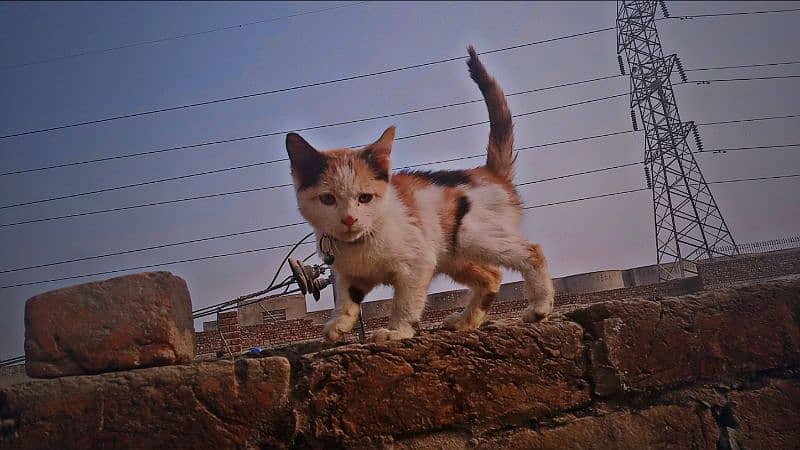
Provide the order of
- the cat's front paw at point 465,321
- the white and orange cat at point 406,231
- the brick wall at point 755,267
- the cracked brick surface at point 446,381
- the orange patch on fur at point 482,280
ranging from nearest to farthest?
the cracked brick surface at point 446,381 < the white and orange cat at point 406,231 < the cat's front paw at point 465,321 < the orange patch on fur at point 482,280 < the brick wall at point 755,267

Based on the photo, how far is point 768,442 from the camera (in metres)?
2.24

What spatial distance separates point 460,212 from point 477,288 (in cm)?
48

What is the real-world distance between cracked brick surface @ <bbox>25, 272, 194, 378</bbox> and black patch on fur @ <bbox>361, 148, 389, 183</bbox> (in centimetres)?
101

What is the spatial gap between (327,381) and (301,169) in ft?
3.11

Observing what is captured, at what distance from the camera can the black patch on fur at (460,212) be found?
2.55 m

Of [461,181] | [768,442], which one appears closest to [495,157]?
[461,181]

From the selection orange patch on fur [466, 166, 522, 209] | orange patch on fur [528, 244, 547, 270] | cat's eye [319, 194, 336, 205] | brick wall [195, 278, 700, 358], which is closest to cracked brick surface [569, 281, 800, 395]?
orange patch on fur [528, 244, 547, 270]

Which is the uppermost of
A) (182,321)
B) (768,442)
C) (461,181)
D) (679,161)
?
(679,161)

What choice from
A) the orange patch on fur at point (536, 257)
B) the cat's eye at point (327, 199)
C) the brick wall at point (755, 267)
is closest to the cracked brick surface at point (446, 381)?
the orange patch on fur at point (536, 257)

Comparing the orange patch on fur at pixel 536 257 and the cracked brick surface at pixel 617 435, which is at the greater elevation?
the orange patch on fur at pixel 536 257

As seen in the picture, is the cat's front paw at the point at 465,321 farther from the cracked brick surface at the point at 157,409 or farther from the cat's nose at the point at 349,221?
the cracked brick surface at the point at 157,409

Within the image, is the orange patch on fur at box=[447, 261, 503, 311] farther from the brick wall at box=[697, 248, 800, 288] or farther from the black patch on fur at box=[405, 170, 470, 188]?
the brick wall at box=[697, 248, 800, 288]

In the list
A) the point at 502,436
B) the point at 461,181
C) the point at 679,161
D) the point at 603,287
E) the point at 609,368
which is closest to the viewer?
the point at 502,436

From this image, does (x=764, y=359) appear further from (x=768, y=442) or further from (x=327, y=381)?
(x=327, y=381)
